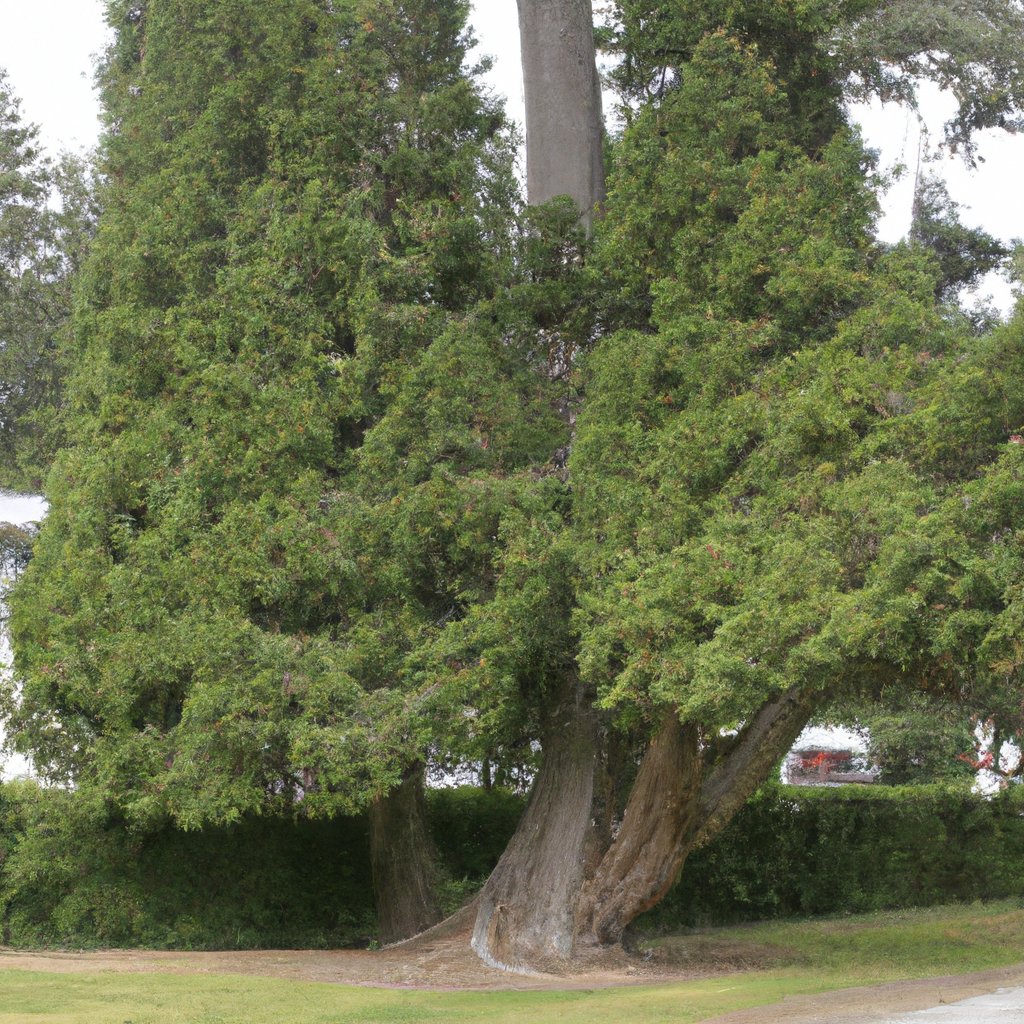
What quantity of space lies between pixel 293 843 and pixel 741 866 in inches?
224

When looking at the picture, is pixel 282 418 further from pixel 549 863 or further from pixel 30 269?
pixel 30 269

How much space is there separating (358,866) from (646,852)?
463cm

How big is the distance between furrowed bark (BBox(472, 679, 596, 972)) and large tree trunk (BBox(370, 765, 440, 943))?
1.50 m

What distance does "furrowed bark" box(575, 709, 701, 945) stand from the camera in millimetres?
12664

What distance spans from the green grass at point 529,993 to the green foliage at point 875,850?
3118mm

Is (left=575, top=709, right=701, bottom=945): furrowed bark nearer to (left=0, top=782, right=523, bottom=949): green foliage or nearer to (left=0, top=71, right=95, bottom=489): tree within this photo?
(left=0, top=782, right=523, bottom=949): green foliage

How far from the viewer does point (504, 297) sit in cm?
1467

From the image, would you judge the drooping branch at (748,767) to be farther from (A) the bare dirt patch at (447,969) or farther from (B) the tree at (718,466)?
(A) the bare dirt patch at (447,969)

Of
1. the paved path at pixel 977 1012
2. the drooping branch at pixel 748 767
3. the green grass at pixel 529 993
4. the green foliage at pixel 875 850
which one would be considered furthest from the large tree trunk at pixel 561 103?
the paved path at pixel 977 1012

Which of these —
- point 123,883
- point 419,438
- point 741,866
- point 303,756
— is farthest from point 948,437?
point 123,883

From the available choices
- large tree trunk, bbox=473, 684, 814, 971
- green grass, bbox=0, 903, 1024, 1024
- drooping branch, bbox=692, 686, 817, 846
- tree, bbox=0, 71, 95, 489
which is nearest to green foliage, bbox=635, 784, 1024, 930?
green grass, bbox=0, 903, 1024, 1024

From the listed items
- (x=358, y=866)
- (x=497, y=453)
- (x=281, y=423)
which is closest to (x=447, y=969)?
(x=358, y=866)

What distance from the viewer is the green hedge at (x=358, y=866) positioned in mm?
14203

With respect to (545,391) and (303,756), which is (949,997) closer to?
(303,756)
